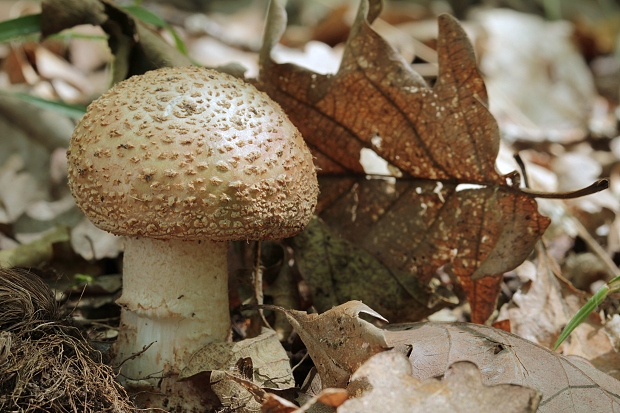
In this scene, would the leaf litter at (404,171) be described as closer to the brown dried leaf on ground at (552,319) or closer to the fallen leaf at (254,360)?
the brown dried leaf on ground at (552,319)

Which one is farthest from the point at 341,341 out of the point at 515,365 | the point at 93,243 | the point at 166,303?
the point at 93,243

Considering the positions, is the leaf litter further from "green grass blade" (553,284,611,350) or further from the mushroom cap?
the mushroom cap

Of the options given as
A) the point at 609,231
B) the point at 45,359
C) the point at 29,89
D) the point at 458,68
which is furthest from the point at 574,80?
the point at 45,359

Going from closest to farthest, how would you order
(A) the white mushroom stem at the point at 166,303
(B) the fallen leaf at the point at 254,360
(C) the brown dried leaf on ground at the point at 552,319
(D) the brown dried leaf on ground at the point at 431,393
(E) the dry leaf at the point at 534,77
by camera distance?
(D) the brown dried leaf on ground at the point at 431,393, (B) the fallen leaf at the point at 254,360, (A) the white mushroom stem at the point at 166,303, (C) the brown dried leaf on ground at the point at 552,319, (E) the dry leaf at the point at 534,77

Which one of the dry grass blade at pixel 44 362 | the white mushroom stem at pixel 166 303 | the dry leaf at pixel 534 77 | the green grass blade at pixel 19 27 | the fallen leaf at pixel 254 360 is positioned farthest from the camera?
the dry leaf at pixel 534 77

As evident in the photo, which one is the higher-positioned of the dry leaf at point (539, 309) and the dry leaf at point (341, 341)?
the dry leaf at point (341, 341)

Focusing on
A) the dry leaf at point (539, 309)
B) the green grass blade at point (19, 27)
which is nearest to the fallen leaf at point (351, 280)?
the dry leaf at point (539, 309)
